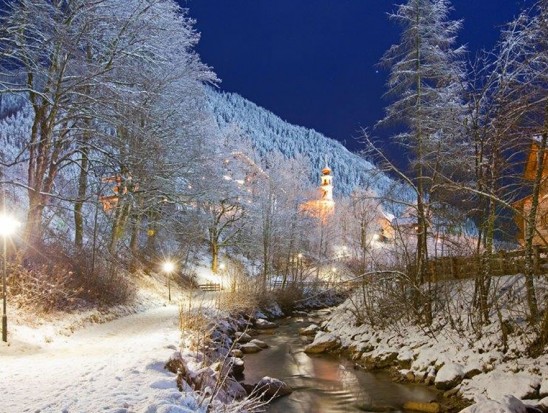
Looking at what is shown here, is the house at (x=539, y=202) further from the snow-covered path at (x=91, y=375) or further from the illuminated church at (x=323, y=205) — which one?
the illuminated church at (x=323, y=205)

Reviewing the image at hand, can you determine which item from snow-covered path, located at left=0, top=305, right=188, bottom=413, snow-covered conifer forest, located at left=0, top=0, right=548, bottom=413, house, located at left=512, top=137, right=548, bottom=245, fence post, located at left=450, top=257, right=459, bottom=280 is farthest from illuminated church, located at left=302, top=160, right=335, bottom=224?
snow-covered path, located at left=0, top=305, right=188, bottom=413

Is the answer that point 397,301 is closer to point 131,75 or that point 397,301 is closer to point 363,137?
point 363,137

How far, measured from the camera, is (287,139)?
99.1m

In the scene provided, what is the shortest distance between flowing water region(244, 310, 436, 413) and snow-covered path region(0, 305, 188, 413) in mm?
3026

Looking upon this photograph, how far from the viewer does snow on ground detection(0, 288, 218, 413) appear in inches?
256

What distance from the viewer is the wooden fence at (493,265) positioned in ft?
49.2

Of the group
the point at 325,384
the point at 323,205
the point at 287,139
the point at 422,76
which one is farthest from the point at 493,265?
the point at 287,139

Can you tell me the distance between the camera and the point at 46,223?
19453 millimetres

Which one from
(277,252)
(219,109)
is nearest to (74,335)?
(277,252)

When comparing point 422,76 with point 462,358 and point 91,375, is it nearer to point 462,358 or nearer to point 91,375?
point 462,358

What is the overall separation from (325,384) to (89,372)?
6.67 m

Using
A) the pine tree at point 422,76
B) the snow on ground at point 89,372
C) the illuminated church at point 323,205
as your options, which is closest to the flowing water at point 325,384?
the snow on ground at point 89,372

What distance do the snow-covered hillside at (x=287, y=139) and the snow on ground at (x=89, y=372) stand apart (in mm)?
71827

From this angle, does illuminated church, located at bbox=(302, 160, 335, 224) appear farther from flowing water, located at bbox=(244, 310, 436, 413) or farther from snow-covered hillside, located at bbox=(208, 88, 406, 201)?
flowing water, located at bbox=(244, 310, 436, 413)
